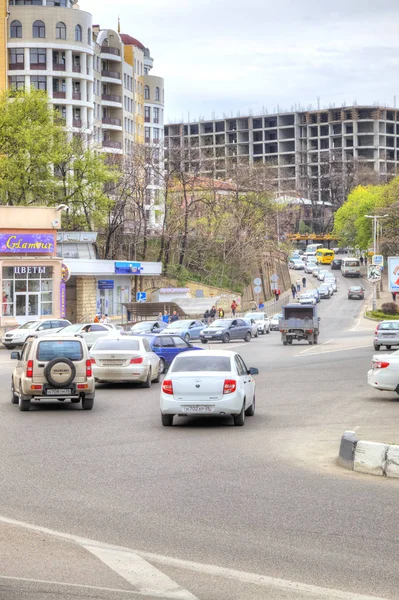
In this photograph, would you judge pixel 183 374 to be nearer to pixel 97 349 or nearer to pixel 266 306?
pixel 97 349

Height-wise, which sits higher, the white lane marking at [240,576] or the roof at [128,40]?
the roof at [128,40]

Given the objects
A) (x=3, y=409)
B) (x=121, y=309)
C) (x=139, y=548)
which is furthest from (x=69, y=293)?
(x=139, y=548)

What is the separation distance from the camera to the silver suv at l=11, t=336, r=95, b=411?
75.9 feet

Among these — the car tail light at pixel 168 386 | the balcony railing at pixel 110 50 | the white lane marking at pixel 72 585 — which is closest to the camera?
the white lane marking at pixel 72 585

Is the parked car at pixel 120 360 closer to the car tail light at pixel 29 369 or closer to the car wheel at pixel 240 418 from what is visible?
the car tail light at pixel 29 369

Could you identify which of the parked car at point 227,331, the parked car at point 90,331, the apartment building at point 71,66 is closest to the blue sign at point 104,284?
the parked car at point 227,331

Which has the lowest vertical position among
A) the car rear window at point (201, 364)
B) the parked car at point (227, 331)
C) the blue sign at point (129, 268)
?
the parked car at point (227, 331)

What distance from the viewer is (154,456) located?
15.9m

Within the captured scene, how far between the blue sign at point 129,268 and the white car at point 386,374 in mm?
53087

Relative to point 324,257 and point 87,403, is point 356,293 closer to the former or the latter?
point 324,257

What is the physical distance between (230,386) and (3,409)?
629 centimetres

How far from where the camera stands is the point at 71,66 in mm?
106625

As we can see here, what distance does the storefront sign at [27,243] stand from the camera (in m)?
63.7

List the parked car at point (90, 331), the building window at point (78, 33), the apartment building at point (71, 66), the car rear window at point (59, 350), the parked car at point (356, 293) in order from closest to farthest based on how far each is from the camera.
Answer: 1. the car rear window at point (59, 350)
2. the parked car at point (90, 331)
3. the apartment building at point (71, 66)
4. the building window at point (78, 33)
5. the parked car at point (356, 293)
